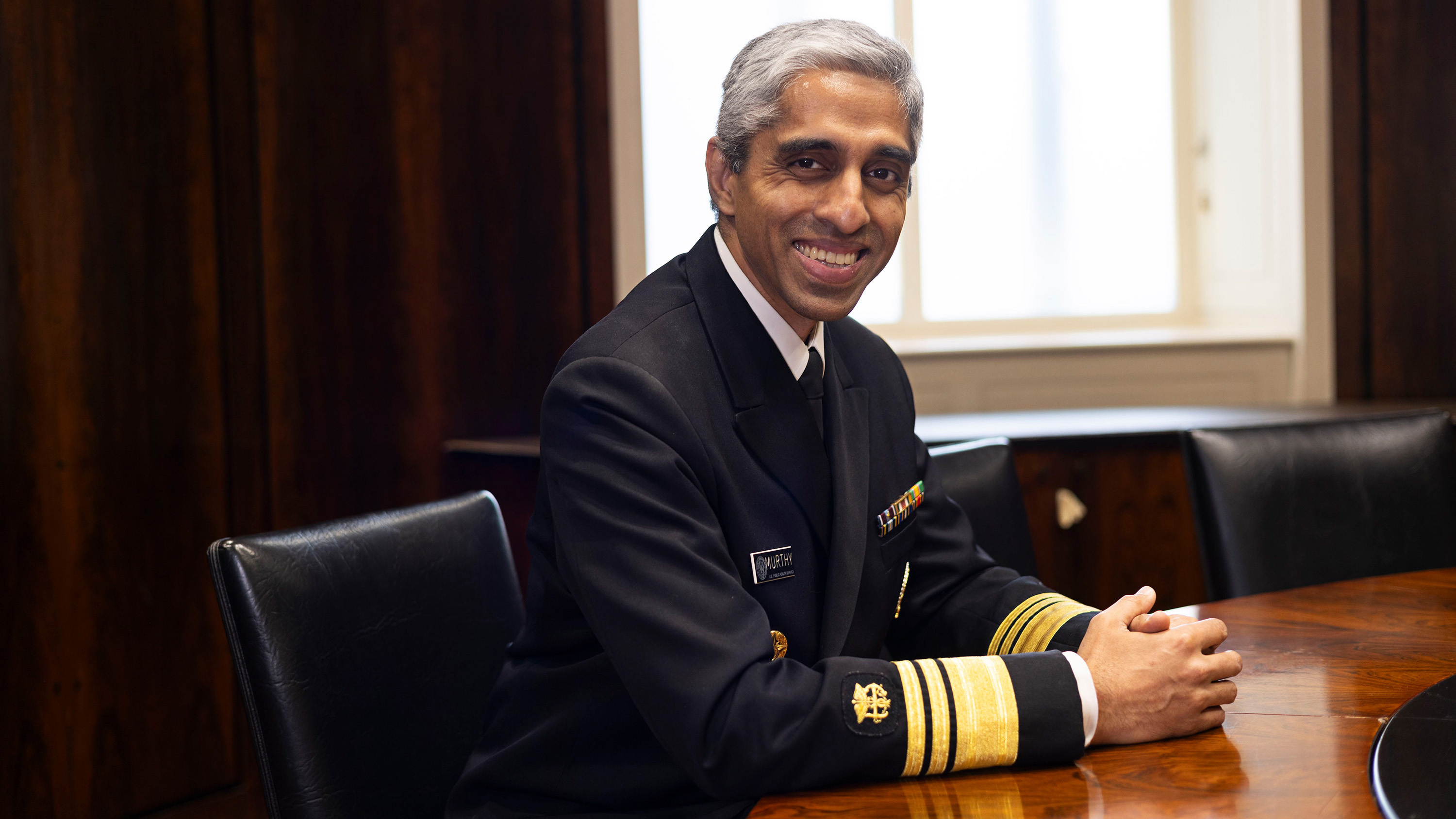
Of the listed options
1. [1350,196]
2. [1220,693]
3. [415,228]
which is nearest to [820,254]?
[1220,693]

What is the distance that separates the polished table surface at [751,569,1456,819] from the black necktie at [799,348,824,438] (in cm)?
46

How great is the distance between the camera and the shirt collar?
132cm

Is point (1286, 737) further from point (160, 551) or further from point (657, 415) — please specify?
point (160, 551)

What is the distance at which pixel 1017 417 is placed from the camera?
3348mm

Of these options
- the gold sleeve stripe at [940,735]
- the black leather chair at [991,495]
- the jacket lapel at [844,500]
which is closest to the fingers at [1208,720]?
the gold sleeve stripe at [940,735]

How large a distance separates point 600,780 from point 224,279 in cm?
206

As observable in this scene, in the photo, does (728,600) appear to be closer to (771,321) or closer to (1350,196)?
(771,321)

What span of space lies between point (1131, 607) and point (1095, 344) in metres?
2.71

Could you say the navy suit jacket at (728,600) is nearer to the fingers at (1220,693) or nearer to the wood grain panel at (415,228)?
the fingers at (1220,693)

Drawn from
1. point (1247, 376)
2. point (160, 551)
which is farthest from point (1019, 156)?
point (160, 551)

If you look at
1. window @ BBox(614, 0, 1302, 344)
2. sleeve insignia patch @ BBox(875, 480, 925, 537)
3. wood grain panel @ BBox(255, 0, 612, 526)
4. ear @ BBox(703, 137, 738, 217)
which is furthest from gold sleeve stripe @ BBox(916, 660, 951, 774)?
window @ BBox(614, 0, 1302, 344)

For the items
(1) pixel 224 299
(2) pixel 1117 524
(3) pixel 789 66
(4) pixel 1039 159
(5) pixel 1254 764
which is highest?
(4) pixel 1039 159

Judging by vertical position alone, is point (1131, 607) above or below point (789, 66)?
below

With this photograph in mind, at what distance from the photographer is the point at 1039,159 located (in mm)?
4125
